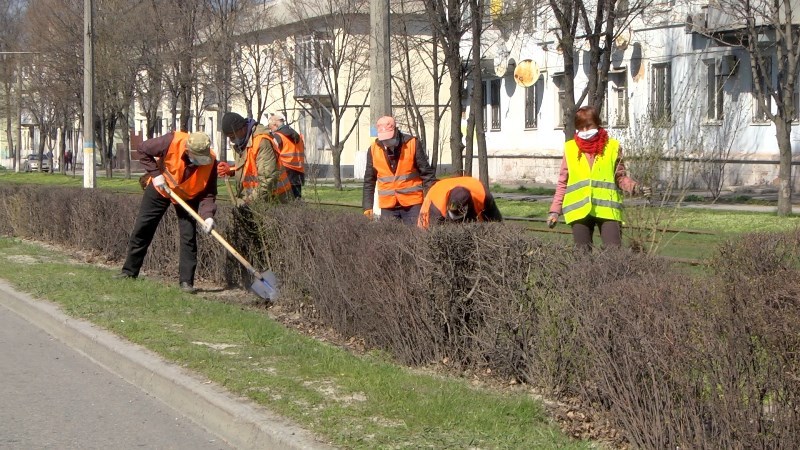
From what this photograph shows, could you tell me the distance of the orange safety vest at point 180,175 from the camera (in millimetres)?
10922

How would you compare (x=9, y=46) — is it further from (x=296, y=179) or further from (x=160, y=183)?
(x=160, y=183)

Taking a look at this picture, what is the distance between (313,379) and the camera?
6.91 metres

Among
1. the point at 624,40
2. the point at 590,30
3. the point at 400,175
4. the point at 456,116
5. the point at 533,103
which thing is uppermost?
the point at 624,40

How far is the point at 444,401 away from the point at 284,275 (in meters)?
3.75

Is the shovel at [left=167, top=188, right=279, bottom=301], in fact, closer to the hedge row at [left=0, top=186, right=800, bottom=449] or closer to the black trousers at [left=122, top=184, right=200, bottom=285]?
the hedge row at [left=0, top=186, right=800, bottom=449]

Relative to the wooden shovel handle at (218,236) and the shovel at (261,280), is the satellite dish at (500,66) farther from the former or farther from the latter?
the shovel at (261,280)

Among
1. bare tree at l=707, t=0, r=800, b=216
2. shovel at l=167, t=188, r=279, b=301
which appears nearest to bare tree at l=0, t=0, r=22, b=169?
bare tree at l=707, t=0, r=800, b=216

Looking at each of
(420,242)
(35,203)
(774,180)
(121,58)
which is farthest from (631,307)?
(121,58)

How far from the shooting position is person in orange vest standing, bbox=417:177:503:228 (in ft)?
26.0

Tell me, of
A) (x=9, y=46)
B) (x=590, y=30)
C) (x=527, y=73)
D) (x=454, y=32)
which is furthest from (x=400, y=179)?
(x=9, y=46)

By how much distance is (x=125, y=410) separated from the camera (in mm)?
6906

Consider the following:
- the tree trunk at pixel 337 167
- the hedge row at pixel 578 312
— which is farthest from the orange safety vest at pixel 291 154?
the tree trunk at pixel 337 167

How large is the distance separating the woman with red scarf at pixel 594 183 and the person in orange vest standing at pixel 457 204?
0.51 m

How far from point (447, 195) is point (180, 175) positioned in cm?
369
